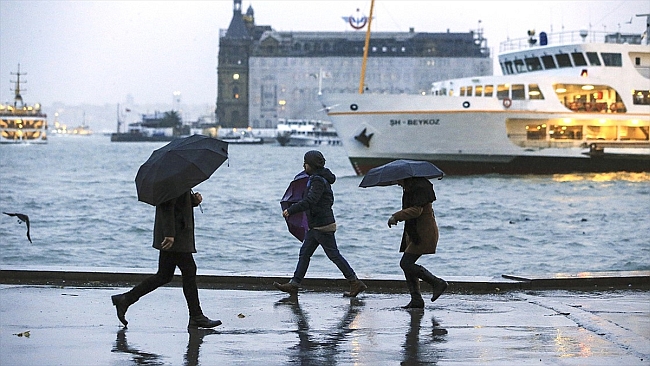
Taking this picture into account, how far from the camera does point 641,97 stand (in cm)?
5225

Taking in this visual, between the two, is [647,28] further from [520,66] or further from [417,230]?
[417,230]

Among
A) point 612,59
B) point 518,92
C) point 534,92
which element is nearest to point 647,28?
point 612,59

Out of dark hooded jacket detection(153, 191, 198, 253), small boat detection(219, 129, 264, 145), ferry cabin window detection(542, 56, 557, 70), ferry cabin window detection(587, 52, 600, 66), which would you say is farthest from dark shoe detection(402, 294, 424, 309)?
small boat detection(219, 129, 264, 145)

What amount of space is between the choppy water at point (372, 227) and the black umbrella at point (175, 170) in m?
3.13

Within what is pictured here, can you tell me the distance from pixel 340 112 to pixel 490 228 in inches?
865

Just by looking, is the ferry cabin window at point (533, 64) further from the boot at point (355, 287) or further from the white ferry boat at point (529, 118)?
the boot at point (355, 287)

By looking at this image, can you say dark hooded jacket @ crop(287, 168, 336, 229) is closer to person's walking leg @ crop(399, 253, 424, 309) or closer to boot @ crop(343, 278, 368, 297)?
boot @ crop(343, 278, 368, 297)

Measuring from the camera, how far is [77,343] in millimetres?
7613

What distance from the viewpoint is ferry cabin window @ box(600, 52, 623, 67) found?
51.4m

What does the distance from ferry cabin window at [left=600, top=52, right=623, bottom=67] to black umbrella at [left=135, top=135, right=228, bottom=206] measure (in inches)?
1782

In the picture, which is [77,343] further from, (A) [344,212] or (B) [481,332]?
(A) [344,212]

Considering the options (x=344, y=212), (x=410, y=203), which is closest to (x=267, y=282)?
(x=410, y=203)

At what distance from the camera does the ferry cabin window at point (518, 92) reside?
5088 centimetres

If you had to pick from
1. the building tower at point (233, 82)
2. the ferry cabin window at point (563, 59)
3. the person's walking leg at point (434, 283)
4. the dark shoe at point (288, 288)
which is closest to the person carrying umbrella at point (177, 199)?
the dark shoe at point (288, 288)
